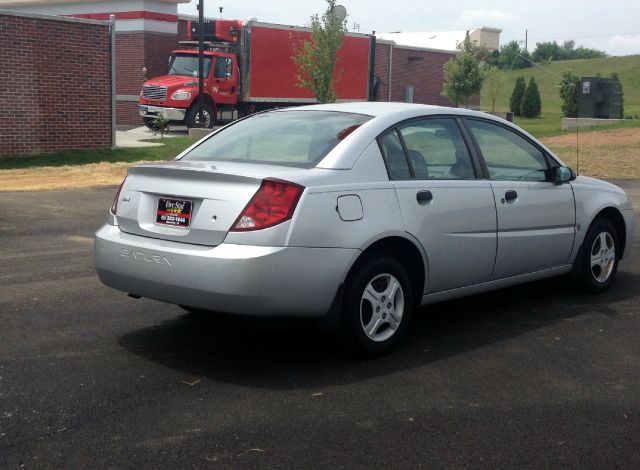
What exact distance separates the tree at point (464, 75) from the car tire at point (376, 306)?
1514 inches

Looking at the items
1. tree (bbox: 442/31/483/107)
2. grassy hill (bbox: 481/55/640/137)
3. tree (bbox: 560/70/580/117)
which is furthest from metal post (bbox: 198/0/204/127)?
grassy hill (bbox: 481/55/640/137)

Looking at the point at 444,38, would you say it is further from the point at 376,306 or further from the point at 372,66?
the point at 376,306

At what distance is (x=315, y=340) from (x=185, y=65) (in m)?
26.3

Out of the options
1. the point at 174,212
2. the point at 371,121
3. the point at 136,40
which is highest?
the point at 136,40

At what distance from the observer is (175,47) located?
3562 centimetres

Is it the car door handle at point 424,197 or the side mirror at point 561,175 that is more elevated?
the side mirror at point 561,175

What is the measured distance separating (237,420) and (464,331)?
7.86ft

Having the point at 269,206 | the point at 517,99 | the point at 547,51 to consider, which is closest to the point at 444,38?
the point at 517,99

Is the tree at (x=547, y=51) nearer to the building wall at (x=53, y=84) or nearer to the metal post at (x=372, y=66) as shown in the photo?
the metal post at (x=372, y=66)

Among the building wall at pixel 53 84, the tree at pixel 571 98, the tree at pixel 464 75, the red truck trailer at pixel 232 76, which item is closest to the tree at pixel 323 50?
the red truck trailer at pixel 232 76

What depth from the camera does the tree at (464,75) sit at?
140 ft

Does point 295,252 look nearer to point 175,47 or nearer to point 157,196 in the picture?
point 157,196

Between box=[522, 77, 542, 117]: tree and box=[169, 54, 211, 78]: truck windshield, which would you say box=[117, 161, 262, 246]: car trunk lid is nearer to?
box=[169, 54, 211, 78]: truck windshield

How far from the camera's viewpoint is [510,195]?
6.55 m
